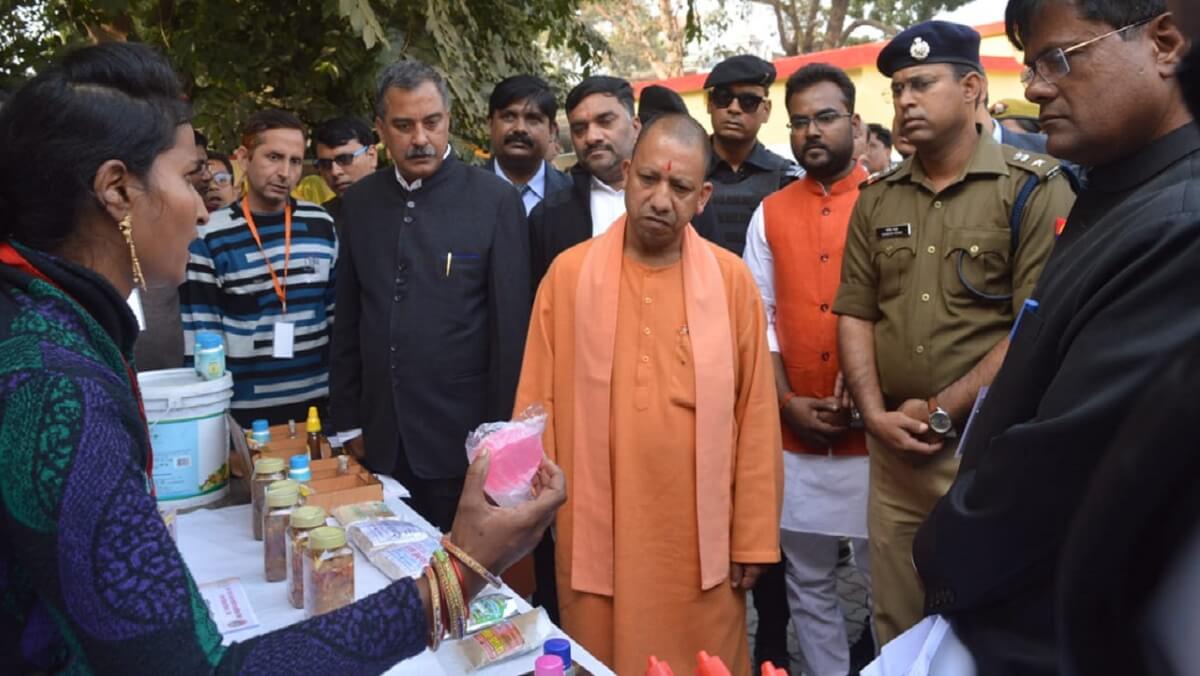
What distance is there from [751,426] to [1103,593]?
2242 millimetres

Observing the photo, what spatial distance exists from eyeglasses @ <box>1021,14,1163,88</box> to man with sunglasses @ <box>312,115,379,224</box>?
383cm

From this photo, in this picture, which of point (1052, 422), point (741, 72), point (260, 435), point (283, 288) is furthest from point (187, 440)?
point (741, 72)

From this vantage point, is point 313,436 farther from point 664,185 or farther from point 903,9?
point 903,9

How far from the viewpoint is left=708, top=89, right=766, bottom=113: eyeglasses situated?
4.30 meters

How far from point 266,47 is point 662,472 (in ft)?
15.1

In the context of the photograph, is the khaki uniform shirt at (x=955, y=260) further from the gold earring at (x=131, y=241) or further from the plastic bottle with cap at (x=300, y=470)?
the gold earring at (x=131, y=241)

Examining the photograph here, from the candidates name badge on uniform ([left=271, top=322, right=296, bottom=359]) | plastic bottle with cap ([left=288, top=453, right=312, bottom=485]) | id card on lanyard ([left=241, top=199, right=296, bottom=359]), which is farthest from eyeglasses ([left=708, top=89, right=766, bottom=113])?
plastic bottle with cap ([left=288, top=453, right=312, bottom=485])

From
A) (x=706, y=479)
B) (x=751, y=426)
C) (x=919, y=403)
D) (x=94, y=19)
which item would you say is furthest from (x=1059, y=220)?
(x=94, y=19)

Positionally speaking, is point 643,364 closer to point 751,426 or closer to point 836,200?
point 751,426

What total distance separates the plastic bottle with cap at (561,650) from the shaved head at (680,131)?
5.74 feet

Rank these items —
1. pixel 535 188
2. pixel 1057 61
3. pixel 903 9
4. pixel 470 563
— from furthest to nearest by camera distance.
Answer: pixel 903 9 → pixel 535 188 → pixel 1057 61 → pixel 470 563

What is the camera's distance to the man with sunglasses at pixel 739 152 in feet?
14.0

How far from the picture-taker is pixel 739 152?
4344 millimetres

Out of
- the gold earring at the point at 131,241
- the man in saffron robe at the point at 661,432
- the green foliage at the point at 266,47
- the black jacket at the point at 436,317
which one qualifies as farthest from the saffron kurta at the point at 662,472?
the green foliage at the point at 266,47
